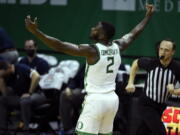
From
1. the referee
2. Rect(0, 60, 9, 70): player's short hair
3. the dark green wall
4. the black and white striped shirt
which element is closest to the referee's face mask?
the referee

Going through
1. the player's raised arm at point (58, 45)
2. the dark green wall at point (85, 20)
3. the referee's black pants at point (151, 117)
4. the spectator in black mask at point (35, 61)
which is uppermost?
the player's raised arm at point (58, 45)

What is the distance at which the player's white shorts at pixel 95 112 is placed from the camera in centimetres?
729

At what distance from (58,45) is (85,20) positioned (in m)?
4.95

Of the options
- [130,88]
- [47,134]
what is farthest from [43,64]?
[130,88]

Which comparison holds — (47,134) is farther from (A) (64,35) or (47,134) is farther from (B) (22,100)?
(A) (64,35)

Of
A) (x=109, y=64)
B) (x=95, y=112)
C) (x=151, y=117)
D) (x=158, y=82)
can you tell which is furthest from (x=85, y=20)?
(x=95, y=112)

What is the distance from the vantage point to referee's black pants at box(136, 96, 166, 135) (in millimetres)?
8266

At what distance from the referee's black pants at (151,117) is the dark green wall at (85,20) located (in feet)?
8.94

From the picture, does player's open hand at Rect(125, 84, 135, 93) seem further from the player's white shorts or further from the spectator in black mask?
the spectator in black mask

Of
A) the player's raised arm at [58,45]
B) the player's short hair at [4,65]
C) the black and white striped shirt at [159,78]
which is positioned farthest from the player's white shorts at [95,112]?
the player's short hair at [4,65]

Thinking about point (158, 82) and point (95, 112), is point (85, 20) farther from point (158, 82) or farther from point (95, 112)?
point (95, 112)

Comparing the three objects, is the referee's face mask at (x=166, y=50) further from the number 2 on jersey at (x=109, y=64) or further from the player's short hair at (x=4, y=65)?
the player's short hair at (x=4, y=65)

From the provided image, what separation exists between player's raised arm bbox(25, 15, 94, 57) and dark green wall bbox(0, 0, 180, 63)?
13.7 feet

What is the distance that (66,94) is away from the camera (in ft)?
33.7
